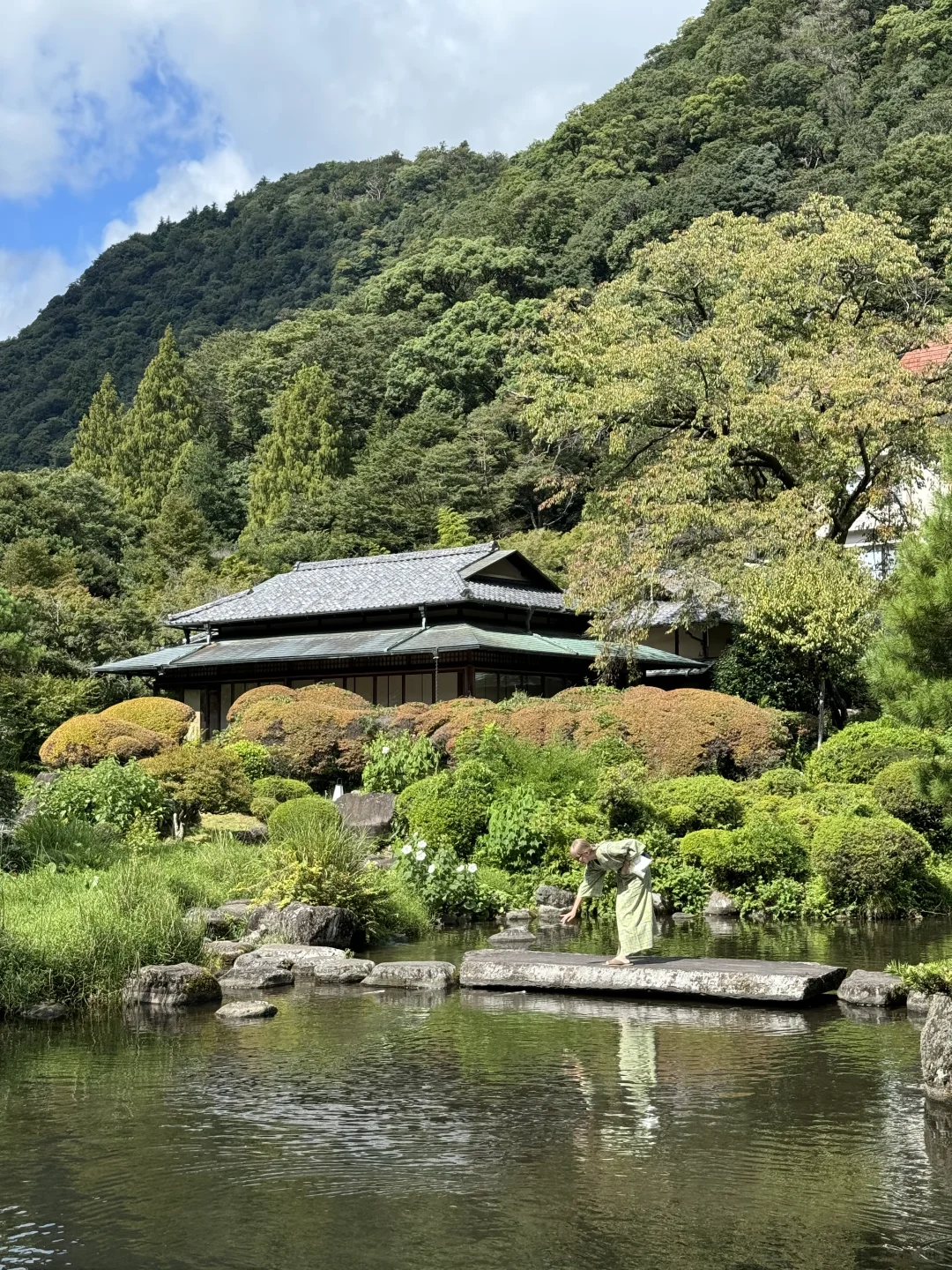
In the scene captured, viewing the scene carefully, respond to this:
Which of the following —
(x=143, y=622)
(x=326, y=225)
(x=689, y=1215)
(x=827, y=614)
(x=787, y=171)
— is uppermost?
(x=326, y=225)

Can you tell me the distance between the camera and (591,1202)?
20.6 ft

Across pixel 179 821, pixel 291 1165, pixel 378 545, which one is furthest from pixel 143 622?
pixel 291 1165

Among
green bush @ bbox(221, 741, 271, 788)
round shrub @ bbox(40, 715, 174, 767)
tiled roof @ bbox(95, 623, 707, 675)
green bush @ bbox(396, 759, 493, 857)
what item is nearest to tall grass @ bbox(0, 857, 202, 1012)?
green bush @ bbox(396, 759, 493, 857)

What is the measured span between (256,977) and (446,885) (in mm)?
4511

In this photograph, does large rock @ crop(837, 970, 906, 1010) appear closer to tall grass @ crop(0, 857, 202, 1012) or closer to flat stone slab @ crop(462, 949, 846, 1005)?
flat stone slab @ crop(462, 949, 846, 1005)

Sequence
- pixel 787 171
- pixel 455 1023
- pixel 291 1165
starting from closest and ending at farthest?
pixel 291 1165
pixel 455 1023
pixel 787 171

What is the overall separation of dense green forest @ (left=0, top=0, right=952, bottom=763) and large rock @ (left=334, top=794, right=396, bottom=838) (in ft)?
18.2

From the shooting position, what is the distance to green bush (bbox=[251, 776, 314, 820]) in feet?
72.6

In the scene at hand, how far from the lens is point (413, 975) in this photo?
12406mm

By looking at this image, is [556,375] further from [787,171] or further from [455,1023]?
[787,171]

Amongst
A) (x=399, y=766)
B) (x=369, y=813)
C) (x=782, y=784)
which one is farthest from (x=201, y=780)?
(x=782, y=784)

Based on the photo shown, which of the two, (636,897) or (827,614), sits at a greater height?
(827,614)

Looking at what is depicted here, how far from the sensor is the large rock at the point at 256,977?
1252 centimetres

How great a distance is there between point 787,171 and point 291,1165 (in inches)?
2320
